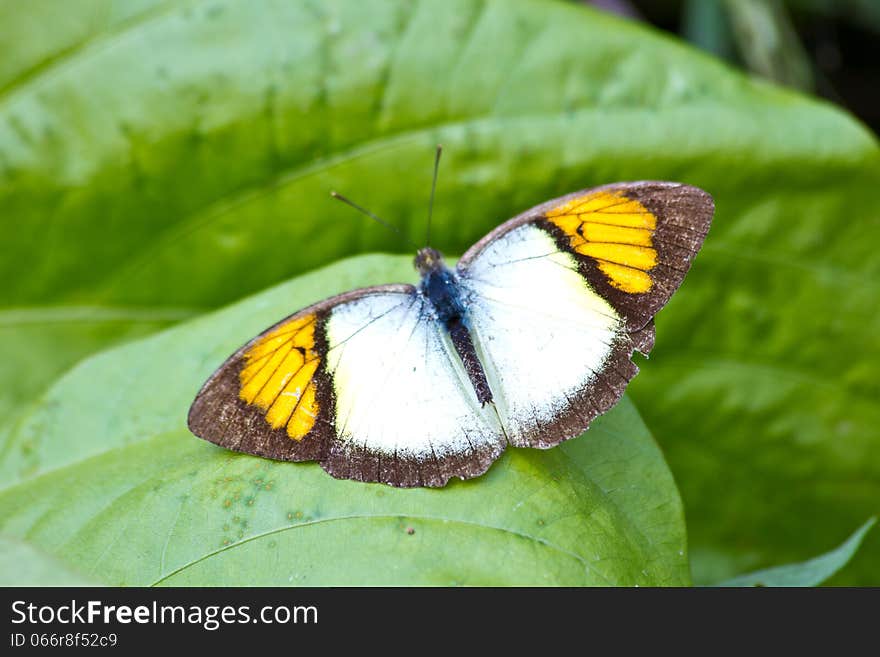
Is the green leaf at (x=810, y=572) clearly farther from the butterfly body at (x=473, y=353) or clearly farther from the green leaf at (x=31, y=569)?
the green leaf at (x=31, y=569)

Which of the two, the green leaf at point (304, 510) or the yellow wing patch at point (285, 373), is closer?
the green leaf at point (304, 510)

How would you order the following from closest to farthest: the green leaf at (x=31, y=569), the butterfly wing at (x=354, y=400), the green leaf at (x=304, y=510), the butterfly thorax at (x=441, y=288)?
1. the green leaf at (x=31, y=569)
2. the green leaf at (x=304, y=510)
3. the butterfly wing at (x=354, y=400)
4. the butterfly thorax at (x=441, y=288)

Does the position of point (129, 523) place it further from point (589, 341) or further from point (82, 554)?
point (589, 341)

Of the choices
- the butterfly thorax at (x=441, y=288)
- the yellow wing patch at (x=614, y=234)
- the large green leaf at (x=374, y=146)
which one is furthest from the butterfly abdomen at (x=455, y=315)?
the large green leaf at (x=374, y=146)

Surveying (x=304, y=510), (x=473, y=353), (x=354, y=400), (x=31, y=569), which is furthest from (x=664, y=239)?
(x=31, y=569)

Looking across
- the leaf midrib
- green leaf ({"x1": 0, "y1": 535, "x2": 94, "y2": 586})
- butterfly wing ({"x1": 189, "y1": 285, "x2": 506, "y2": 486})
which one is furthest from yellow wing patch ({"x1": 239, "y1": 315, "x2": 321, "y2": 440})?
green leaf ({"x1": 0, "y1": 535, "x2": 94, "y2": 586})
